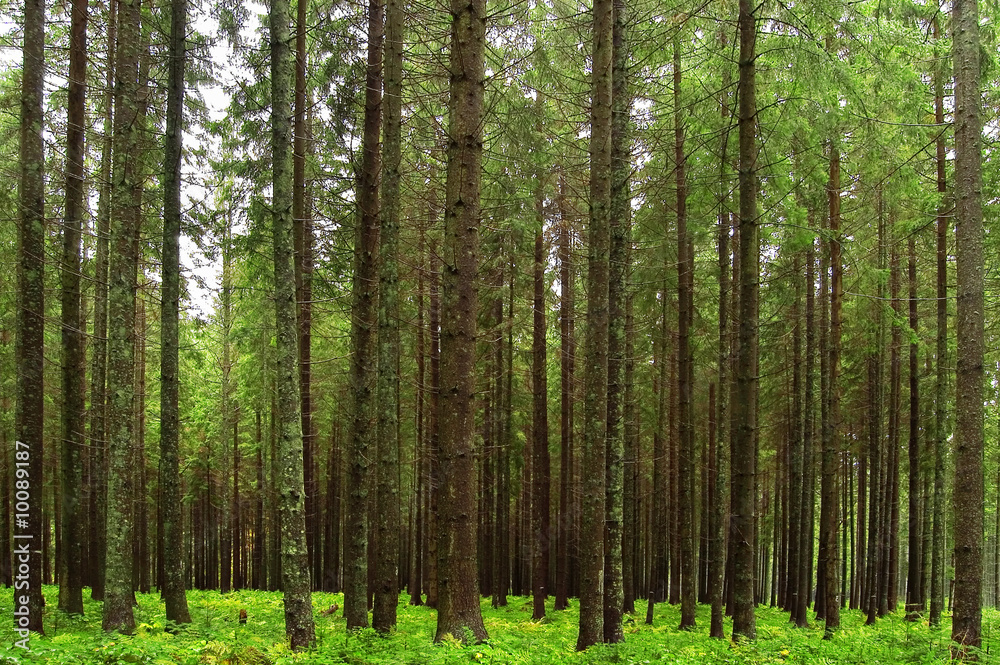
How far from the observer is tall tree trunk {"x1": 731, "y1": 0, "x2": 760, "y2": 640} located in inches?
372

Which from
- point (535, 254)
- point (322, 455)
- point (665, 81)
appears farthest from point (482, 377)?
point (322, 455)

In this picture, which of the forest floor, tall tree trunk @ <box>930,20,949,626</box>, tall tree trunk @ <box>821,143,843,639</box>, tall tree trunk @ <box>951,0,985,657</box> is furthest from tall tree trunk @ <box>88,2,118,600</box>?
tall tree trunk @ <box>930,20,949,626</box>

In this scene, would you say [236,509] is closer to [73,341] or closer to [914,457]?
[73,341]

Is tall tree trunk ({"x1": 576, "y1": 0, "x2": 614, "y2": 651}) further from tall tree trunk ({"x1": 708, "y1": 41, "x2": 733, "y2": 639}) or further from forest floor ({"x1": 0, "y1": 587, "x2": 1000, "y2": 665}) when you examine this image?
tall tree trunk ({"x1": 708, "y1": 41, "x2": 733, "y2": 639})

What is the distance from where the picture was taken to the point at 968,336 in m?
9.66

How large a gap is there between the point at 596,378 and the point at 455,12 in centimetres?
540

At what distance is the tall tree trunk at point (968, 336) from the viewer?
9461mm

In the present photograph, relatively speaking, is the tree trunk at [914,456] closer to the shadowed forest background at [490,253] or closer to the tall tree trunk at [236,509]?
the shadowed forest background at [490,253]

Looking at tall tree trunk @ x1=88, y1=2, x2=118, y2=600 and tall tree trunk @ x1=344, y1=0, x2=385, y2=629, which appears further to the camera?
tall tree trunk @ x1=88, y1=2, x2=118, y2=600

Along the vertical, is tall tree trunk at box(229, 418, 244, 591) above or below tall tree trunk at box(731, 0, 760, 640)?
below

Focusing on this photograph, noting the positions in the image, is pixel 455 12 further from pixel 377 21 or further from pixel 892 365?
pixel 892 365

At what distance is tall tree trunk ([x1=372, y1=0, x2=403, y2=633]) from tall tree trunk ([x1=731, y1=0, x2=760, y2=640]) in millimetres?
5283

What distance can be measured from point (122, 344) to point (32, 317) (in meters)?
1.57

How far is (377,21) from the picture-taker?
38.7 ft
